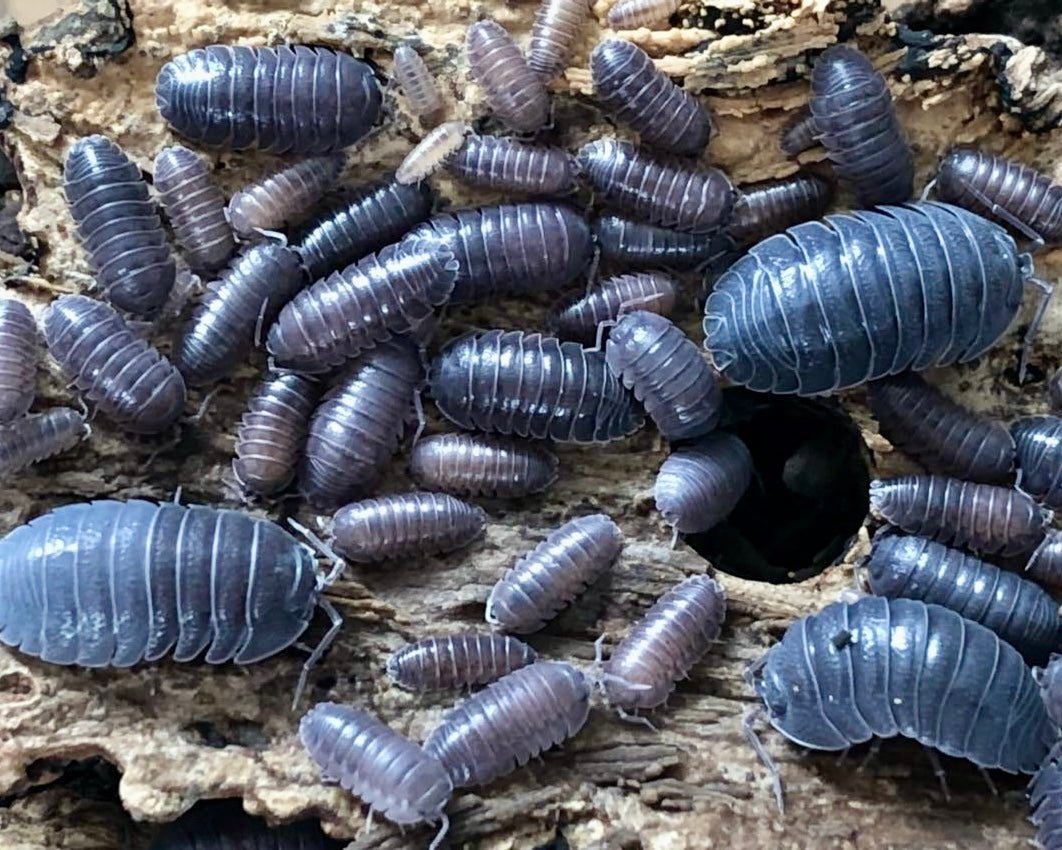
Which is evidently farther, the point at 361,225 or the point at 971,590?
the point at 361,225

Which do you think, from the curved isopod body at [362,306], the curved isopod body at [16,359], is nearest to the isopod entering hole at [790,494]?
the curved isopod body at [362,306]

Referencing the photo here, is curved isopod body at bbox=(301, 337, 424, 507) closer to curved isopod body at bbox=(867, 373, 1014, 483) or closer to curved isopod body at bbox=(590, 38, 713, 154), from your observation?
curved isopod body at bbox=(590, 38, 713, 154)

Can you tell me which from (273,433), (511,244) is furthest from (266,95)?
(273,433)

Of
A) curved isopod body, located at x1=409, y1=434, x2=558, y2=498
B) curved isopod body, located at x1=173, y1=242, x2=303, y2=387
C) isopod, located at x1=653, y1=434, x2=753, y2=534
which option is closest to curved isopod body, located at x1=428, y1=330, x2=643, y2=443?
curved isopod body, located at x1=409, y1=434, x2=558, y2=498

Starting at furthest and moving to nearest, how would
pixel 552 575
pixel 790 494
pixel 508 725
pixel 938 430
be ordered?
pixel 790 494 → pixel 938 430 → pixel 552 575 → pixel 508 725

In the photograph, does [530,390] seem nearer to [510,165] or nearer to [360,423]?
[360,423]

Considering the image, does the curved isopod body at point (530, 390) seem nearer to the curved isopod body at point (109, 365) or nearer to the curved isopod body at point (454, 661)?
the curved isopod body at point (454, 661)

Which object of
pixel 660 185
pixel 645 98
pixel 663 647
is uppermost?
pixel 645 98
